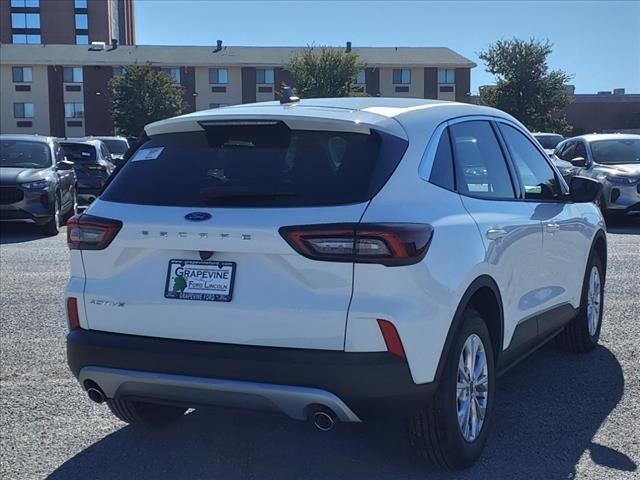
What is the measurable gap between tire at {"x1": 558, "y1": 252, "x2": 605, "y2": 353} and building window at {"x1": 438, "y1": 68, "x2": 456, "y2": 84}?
58.1 meters

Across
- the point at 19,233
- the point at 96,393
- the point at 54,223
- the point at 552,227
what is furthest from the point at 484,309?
the point at 19,233

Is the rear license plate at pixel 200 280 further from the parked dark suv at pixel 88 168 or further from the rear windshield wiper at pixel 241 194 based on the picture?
the parked dark suv at pixel 88 168

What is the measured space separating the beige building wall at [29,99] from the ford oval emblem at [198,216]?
61.6 meters

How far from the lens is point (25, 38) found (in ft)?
331

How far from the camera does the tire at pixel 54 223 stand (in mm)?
13766

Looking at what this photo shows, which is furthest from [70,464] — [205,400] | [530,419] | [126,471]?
[530,419]

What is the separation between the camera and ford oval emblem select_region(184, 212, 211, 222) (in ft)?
12.2

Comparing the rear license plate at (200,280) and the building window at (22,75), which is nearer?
the rear license plate at (200,280)

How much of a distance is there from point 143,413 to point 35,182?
32.0ft

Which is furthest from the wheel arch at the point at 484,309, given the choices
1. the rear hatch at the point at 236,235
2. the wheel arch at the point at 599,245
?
the wheel arch at the point at 599,245

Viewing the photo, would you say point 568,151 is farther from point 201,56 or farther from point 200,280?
point 201,56

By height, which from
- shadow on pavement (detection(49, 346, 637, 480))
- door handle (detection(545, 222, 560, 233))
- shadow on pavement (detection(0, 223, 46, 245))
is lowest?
shadow on pavement (detection(49, 346, 637, 480))

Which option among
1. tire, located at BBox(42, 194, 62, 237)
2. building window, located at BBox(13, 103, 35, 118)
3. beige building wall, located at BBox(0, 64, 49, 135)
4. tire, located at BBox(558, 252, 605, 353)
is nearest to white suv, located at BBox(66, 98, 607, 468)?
tire, located at BBox(558, 252, 605, 353)

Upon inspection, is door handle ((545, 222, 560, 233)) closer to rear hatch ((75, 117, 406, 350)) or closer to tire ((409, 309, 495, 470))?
tire ((409, 309, 495, 470))
